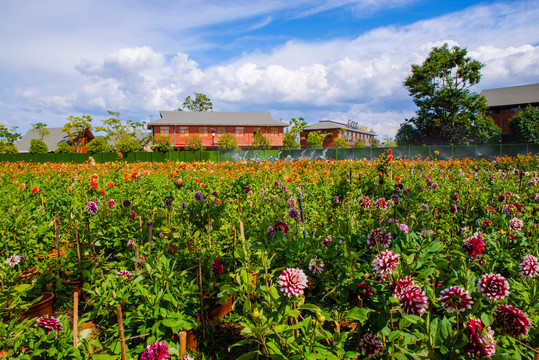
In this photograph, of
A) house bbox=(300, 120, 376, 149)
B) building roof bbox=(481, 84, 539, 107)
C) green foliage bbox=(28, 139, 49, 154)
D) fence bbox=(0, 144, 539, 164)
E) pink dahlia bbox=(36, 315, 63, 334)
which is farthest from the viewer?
house bbox=(300, 120, 376, 149)

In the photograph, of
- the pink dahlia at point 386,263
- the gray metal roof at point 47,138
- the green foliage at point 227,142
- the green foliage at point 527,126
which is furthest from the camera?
the gray metal roof at point 47,138

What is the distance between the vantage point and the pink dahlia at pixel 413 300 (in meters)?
1.20

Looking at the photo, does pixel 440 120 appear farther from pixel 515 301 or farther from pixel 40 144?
pixel 40 144

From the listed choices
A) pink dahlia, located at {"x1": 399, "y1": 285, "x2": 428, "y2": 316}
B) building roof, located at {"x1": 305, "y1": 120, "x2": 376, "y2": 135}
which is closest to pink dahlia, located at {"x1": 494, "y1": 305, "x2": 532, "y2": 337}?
pink dahlia, located at {"x1": 399, "y1": 285, "x2": 428, "y2": 316}

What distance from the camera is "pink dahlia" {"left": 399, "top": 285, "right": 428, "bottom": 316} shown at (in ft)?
3.92

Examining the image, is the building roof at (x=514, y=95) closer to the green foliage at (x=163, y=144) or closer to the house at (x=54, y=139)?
the green foliage at (x=163, y=144)

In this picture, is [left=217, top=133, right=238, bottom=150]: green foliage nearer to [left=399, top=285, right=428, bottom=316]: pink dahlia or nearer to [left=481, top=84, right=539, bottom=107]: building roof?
[left=481, top=84, right=539, bottom=107]: building roof

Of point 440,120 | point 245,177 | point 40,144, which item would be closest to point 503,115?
point 440,120

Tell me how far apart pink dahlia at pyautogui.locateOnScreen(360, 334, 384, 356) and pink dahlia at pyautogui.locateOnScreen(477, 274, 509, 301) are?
459 millimetres

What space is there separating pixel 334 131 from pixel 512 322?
67094mm

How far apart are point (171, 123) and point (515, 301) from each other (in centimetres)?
4708

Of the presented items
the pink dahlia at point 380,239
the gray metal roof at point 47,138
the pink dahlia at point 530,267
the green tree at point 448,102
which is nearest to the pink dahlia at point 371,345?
the pink dahlia at point 380,239

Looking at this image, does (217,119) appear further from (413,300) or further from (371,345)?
(413,300)

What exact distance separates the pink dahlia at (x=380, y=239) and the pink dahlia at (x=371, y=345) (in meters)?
0.39
